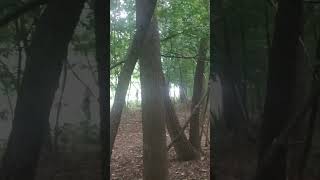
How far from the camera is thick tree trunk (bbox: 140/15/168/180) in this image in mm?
3513

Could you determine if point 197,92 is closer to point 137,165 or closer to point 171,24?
point 171,24

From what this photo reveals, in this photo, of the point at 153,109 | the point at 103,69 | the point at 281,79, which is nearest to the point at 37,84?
the point at 103,69

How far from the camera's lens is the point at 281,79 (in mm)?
1854

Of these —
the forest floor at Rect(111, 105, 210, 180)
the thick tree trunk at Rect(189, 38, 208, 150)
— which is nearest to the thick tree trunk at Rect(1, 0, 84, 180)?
the forest floor at Rect(111, 105, 210, 180)

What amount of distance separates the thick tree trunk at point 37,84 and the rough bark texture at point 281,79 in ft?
2.95

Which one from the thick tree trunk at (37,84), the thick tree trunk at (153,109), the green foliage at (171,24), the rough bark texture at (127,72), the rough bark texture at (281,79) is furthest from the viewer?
the green foliage at (171,24)

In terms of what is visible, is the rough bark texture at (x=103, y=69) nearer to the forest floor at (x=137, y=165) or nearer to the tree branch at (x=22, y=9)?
the tree branch at (x=22, y=9)

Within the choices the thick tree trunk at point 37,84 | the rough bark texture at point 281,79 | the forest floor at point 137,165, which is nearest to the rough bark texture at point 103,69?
the thick tree trunk at point 37,84

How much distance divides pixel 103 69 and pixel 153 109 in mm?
1914

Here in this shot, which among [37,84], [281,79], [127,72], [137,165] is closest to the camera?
[37,84]

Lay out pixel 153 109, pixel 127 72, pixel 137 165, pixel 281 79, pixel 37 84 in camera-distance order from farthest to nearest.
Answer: pixel 137 165
pixel 153 109
pixel 127 72
pixel 281 79
pixel 37 84

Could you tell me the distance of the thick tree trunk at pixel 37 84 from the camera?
167 cm

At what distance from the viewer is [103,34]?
1775mm

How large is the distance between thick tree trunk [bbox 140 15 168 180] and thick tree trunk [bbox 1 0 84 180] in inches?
70.3
